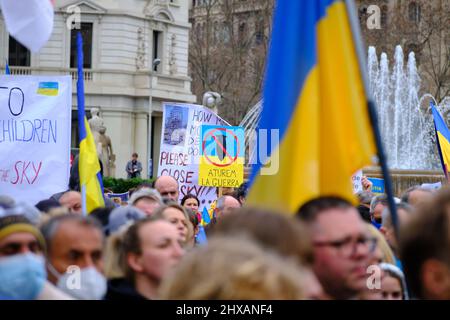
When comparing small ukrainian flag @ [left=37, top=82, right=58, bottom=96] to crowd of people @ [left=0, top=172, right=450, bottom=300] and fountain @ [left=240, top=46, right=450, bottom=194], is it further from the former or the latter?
fountain @ [left=240, top=46, right=450, bottom=194]

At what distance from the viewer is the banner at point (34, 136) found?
1073 centimetres

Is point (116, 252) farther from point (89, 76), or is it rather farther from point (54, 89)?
point (89, 76)

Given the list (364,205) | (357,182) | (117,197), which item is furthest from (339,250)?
(357,182)

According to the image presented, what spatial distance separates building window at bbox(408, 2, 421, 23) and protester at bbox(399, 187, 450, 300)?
166ft

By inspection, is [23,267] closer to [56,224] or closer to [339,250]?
[56,224]

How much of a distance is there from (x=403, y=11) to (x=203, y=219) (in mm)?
41008

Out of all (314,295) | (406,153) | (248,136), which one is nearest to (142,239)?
(314,295)

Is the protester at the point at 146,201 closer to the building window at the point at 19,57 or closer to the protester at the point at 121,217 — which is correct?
the protester at the point at 121,217

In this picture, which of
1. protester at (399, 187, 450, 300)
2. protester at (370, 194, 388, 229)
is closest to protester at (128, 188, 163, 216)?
protester at (370, 194, 388, 229)

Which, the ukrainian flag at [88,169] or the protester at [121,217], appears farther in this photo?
the ukrainian flag at [88,169]

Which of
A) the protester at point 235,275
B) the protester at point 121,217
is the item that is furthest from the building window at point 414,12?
the protester at point 235,275

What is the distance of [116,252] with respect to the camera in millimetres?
5332

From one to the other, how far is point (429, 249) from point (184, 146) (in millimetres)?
11419

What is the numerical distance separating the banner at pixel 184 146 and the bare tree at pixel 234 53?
134 feet
